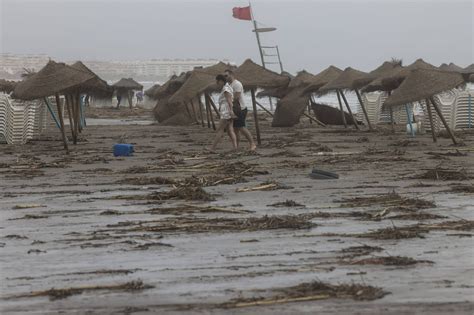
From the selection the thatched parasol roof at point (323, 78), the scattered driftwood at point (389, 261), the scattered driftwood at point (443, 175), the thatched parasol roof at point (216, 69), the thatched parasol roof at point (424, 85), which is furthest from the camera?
the thatched parasol roof at point (323, 78)

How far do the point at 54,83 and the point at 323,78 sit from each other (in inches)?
499

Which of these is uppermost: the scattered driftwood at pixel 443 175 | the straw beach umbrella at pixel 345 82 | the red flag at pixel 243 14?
the red flag at pixel 243 14

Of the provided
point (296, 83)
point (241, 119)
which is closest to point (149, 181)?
point (241, 119)

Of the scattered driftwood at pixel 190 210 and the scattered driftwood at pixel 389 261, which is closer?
the scattered driftwood at pixel 389 261

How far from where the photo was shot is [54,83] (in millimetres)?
17016

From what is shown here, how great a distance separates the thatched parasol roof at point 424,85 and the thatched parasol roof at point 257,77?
114 inches

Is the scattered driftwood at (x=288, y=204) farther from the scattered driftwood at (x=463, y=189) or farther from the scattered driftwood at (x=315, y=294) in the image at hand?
the scattered driftwood at (x=315, y=294)

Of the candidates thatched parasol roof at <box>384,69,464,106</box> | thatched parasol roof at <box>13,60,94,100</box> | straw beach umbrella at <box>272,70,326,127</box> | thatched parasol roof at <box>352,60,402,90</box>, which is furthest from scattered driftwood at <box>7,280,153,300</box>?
straw beach umbrella at <box>272,70,326,127</box>

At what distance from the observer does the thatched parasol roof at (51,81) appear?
16812 mm

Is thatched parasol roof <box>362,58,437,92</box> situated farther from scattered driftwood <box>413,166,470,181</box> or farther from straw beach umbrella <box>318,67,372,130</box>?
scattered driftwood <box>413,166,470,181</box>

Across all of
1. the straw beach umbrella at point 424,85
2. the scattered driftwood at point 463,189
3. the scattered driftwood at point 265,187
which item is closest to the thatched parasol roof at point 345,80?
the straw beach umbrella at point 424,85

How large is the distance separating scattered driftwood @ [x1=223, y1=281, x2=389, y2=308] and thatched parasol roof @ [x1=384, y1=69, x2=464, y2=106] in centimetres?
1245

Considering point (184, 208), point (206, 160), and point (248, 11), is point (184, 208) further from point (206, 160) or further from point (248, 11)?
point (248, 11)

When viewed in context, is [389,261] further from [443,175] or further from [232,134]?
[232,134]
